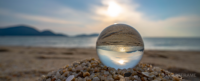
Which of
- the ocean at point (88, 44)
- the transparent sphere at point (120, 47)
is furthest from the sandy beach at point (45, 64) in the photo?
the ocean at point (88, 44)

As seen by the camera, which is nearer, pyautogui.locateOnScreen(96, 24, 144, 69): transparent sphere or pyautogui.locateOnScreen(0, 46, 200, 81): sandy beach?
pyautogui.locateOnScreen(96, 24, 144, 69): transparent sphere

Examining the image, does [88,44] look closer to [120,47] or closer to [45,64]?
[45,64]

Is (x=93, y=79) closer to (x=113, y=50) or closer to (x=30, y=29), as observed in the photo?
(x=113, y=50)

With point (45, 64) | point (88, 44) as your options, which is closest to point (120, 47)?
point (45, 64)

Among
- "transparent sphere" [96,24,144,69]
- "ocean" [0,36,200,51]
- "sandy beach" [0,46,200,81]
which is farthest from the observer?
"ocean" [0,36,200,51]

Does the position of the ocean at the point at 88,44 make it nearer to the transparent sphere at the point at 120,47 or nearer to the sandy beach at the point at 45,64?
the sandy beach at the point at 45,64

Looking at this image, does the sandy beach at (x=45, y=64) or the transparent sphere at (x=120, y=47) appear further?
the sandy beach at (x=45, y=64)

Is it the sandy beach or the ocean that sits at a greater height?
the ocean

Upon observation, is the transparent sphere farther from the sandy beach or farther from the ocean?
the ocean

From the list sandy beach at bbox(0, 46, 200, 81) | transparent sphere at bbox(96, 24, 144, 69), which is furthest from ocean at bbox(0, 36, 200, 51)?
transparent sphere at bbox(96, 24, 144, 69)
